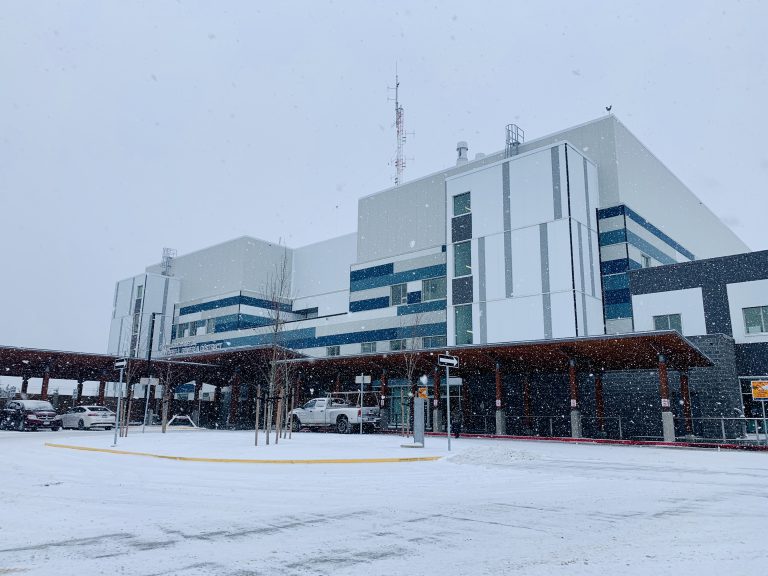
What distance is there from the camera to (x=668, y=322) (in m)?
35.6

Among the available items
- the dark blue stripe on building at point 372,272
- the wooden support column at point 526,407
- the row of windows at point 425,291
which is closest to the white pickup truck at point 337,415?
the wooden support column at point 526,407

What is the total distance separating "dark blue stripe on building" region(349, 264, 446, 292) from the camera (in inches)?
1909

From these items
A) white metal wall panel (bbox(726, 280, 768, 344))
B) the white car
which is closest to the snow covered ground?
the white car

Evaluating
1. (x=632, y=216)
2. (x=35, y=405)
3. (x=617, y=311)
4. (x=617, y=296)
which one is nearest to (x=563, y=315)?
(x=617, y=311)

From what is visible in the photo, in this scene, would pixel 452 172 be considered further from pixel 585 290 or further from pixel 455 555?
pixel 455 555

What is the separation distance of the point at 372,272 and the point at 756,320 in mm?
30339

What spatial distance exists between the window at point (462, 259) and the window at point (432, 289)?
387cm

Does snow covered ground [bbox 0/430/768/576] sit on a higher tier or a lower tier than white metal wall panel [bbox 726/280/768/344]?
lower

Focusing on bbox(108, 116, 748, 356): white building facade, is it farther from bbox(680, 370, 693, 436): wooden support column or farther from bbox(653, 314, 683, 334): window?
bbox(680, 370, 693, 436): wooden support column

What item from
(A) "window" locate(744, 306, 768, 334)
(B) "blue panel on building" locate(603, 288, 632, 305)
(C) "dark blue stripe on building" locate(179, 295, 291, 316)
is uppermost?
(C) "dark blue stripe on building" locate(179, 295, 291, 316)

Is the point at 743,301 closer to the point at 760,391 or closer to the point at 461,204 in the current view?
the point at 760,391

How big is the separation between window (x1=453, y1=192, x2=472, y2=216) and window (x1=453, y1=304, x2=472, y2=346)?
7152 mm

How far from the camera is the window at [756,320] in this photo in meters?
32.5

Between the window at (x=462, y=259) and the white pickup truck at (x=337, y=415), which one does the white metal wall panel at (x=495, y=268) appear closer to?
the window at (x=462, y=259)
